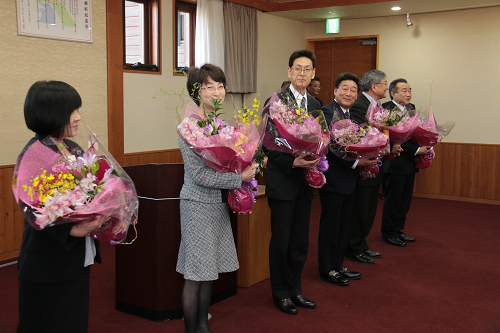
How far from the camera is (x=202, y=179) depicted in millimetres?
2275

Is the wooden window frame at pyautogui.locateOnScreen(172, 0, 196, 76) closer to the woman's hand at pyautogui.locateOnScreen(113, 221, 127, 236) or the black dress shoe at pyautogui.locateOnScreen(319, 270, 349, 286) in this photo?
the black dress shoe at pyautogui.locateOnScreen(319, 270, 349, 286)

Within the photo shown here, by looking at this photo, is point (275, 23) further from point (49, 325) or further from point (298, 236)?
point (49, 325)

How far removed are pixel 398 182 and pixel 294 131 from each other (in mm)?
2415

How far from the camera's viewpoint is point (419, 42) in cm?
723

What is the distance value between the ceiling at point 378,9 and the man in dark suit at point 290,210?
4081 millimetres

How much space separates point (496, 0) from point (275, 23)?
3.20 metres

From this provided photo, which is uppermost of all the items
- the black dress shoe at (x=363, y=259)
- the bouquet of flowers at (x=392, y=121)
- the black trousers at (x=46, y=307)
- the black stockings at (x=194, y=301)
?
the bouquet of flowers at (x=392, y=121)

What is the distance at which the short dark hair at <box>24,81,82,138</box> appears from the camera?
1.73 metres

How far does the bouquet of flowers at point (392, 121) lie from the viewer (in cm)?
371

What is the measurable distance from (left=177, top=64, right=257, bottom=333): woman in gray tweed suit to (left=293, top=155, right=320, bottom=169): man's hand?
49 cm

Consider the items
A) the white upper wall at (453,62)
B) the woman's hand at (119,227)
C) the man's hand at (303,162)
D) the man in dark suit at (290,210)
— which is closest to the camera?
the woman's hand at (119,227)

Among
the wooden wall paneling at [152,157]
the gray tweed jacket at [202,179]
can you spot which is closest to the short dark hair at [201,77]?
the gray tweed jacket at [202,179]

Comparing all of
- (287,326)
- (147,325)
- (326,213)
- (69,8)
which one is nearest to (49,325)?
(147,325)

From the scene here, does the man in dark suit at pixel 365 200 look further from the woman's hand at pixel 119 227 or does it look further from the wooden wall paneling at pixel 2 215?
the wooden wall paneling at pixel 2 215
